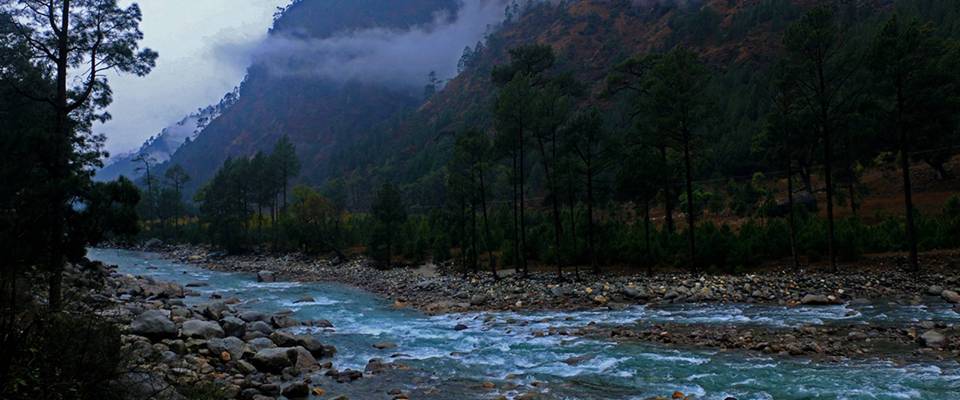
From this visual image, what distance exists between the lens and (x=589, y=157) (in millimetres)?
29781

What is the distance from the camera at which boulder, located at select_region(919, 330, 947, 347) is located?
13.7 meters

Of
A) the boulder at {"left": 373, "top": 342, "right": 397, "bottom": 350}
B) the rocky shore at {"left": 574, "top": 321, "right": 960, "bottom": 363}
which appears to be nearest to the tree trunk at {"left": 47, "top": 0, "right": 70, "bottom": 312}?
the boulder at {"left": 373, "top": 342, "right": 397, "bottom": 350}

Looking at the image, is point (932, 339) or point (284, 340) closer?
point (932, 339)

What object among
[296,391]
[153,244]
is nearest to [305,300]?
[296,391]

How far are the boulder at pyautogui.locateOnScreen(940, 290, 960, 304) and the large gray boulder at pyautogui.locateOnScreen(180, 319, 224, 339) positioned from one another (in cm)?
2509

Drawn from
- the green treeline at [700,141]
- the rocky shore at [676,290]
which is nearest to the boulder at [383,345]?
the rocky shore at [676,290]

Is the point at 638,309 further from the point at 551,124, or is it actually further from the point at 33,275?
the point at 33,275

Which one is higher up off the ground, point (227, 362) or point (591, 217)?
point (591, 217)

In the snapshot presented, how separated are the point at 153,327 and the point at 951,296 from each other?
87.2ft

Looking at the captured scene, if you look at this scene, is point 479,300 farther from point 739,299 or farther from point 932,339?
point 932,339

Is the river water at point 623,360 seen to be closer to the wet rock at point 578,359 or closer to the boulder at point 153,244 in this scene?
the wet rock at point 578,359

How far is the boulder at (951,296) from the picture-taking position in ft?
64.6

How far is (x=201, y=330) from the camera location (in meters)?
15.3

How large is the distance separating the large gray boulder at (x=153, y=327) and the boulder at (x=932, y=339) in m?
19.7
